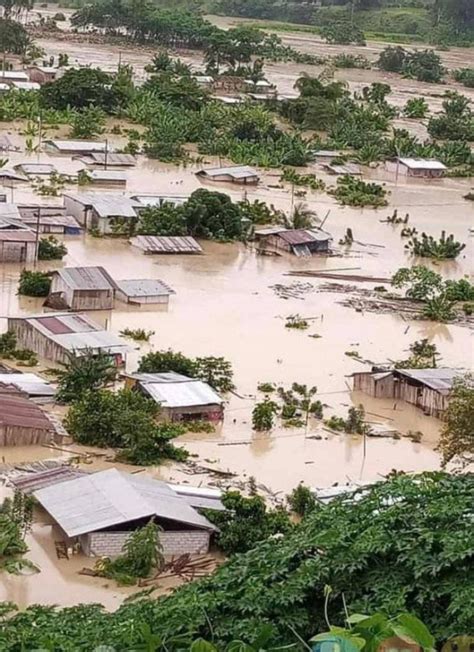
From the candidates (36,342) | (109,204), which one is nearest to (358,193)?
(109,204)

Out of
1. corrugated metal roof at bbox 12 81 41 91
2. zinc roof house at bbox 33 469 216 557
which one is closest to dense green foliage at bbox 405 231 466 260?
zinc roof house at bbox 33 469 216 557

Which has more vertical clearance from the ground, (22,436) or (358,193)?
(358,193)

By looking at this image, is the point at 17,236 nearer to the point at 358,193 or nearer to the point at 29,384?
the point at 29,384

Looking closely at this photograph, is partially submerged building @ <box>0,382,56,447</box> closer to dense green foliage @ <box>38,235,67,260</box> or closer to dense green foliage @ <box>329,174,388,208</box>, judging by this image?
dense green foliage @ <box>38,235,67,260</box>

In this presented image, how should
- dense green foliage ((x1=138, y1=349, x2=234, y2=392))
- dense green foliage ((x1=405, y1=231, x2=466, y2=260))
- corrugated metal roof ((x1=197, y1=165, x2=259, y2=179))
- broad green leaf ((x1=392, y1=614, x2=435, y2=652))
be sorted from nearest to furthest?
broad green leaf ((x1=392, y1=614, x2=435, y2=652)) → dense green foliage ((x1=138, y1=349, x2=234, y2=392)) → dense green foliage ((x1=405, y1=231, x2=466, y2=260)) → corrugated metal roof ((x1=197, y1=165, x2=259, y2=179))

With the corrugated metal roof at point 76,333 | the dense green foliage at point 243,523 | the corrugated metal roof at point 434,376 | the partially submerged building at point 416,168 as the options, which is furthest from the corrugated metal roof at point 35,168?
the dense green foliage at point 243,523
